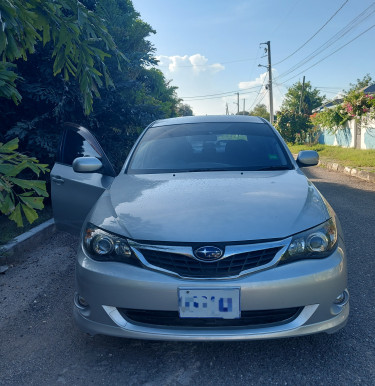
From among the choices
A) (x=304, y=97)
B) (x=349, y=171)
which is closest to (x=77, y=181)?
(x=349, y=171)

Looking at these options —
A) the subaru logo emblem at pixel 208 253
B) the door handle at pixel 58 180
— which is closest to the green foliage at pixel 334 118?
the door handle at pixel 58 180

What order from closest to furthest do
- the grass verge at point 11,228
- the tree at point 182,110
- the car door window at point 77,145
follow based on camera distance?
the car door window at point 77,145 < the grass verge at point 11,228 < the tree at point 182,110

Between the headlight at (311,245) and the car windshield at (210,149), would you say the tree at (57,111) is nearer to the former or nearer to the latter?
the car windshield at (210,149)

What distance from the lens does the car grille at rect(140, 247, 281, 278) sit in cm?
184

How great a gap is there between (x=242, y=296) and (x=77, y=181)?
2.10 meters

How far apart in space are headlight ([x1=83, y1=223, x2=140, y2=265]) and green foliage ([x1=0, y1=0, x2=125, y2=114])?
1388 millimetres

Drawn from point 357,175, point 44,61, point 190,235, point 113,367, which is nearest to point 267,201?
point 190,235

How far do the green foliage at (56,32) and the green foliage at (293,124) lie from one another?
877 inches

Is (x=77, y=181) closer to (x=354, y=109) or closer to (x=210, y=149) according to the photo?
(x=210, y=149)

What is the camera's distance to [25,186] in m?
2.31

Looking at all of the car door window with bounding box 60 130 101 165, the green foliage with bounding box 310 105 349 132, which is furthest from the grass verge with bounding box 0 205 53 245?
the green foliage with bounding box 310 105 349 132

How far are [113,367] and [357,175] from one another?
9.31 meters

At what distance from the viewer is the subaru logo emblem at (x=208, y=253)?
6.00 feet

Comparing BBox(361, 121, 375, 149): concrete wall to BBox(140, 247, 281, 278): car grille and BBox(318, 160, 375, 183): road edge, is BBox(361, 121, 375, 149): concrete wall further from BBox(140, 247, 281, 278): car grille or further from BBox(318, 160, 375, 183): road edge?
BBox(140, 247, 281, 278): car grille
